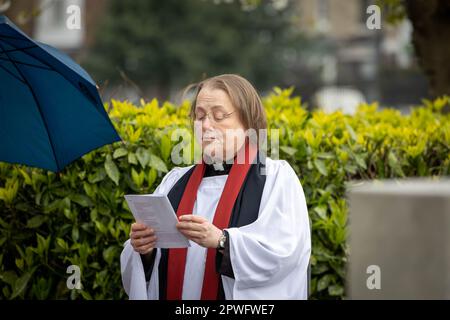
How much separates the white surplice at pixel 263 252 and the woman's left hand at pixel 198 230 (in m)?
0.08

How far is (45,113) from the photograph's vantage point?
4367 millimetres

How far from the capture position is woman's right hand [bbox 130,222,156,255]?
3.32m

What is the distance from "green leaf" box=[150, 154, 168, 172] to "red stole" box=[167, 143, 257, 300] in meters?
1.03

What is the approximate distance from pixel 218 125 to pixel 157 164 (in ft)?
4.02

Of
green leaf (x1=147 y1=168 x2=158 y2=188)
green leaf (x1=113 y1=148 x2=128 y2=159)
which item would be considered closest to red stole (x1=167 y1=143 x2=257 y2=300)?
green leaf (x1=147 y1=168 x2=158 y2=188)

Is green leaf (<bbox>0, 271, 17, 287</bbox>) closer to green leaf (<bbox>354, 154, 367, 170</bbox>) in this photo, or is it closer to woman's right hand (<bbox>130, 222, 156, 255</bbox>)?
woman's right hand (<bbox>130, 222, 156, 255</bbox>)

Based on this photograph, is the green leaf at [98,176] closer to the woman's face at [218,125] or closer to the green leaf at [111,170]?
the green leaf at [111,170]

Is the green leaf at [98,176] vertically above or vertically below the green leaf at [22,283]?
above

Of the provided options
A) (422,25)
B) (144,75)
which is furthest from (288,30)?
(422,25)

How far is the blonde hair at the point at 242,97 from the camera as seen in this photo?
3.48m

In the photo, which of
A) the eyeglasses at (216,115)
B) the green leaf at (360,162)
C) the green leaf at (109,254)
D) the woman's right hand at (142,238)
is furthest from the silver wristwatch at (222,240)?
the green leaf at (360,162)

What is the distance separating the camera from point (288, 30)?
117 ft

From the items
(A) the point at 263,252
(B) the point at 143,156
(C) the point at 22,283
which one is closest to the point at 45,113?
(B) the point at 143,156

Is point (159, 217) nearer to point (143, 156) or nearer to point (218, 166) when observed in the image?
point (218, 166)
